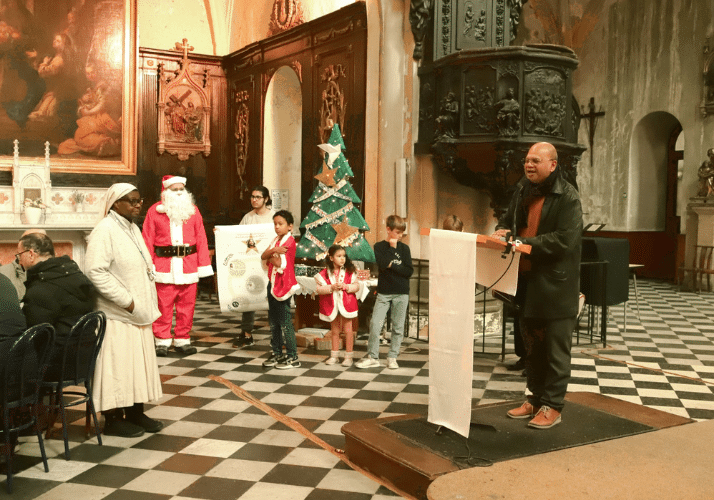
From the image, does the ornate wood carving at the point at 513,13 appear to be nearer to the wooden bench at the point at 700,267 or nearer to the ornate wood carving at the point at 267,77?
the ornate wood carving at the point at 267,77

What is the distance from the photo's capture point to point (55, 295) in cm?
417

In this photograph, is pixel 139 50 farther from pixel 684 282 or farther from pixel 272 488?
pixel 684 282

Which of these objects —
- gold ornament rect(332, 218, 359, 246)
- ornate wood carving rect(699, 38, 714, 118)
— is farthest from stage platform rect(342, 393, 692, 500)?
ornate wood carving rect(699, 38, 714, 118)

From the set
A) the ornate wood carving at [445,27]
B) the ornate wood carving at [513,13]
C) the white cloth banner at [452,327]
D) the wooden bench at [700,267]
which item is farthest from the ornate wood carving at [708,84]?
the white cloth banner at [452,327]

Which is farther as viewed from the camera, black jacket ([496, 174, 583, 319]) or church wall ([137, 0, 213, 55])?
church wall ([137, 0, 213, 55])

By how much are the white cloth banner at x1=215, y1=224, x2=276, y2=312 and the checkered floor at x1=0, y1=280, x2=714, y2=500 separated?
1.64ft

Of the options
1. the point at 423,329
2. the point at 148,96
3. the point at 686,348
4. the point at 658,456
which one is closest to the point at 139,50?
the point at 148,96

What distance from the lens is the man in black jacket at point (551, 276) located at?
4203 millimetres

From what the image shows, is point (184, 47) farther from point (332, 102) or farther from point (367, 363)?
point (367, 363)

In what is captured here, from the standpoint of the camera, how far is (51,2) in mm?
10836

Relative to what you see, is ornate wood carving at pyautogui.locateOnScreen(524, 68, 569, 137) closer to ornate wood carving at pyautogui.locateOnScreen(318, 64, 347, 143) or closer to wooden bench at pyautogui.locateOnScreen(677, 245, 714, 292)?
ornate wood carving at pyautogui.locateOnScreen(318, 64, 347, 143)

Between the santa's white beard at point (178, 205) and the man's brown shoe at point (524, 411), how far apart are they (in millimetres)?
3737

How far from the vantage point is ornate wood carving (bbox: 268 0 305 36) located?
11164mm

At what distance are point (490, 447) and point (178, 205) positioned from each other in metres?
4.02
